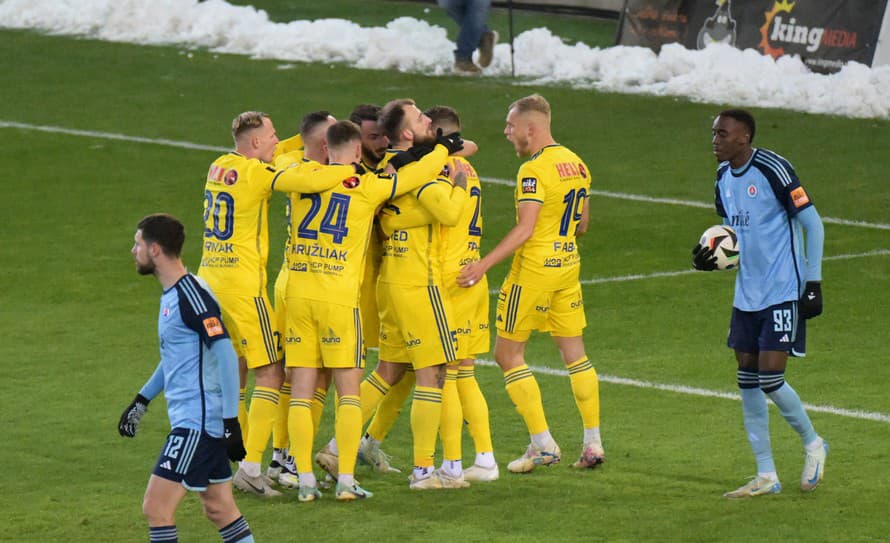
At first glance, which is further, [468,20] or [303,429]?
[468,20]

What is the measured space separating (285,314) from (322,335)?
473mm

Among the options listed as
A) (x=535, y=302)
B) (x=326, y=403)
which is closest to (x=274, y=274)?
(x=326, y=403)

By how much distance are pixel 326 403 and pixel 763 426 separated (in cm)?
377

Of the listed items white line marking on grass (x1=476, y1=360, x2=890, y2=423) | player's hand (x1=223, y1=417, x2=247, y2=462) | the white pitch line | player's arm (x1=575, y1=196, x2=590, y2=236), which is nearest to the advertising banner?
the white pitch line

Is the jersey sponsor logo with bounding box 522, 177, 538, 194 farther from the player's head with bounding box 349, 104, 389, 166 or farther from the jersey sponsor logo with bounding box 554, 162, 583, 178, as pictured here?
the player's head with bounding box 349, 104, 389, 166

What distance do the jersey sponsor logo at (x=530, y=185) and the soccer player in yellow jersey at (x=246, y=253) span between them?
5.16 feet

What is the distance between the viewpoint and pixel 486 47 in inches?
1000

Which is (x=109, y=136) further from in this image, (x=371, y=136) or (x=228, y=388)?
(x=228, y=388)

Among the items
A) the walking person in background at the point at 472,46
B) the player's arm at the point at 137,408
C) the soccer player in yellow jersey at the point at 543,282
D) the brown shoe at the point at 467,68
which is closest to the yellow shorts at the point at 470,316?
the soccer player in yellow jersey at the point at 543,282

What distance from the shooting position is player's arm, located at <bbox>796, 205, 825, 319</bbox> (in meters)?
9.12

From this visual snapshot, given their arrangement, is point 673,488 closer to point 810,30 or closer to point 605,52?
point 810,30

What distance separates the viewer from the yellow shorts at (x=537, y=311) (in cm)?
→ 1029

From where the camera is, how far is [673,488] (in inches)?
376

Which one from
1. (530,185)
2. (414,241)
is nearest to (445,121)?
(530,185)
